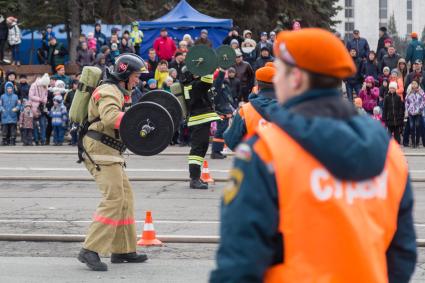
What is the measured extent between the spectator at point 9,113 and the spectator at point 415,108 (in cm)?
967

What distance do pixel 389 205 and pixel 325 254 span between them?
344 millimetres

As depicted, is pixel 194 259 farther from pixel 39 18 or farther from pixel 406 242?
pixel 39 18

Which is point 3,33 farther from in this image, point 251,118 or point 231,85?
point 251,118

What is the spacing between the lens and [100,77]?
8734 mm

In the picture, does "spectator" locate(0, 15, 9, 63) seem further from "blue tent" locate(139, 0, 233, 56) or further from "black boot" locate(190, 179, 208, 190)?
"black boot" locate(190, 179, 208, 190)

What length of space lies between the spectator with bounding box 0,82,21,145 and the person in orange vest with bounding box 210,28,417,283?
21.6 m

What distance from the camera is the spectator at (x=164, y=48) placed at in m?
27.0

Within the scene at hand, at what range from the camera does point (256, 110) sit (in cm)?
864

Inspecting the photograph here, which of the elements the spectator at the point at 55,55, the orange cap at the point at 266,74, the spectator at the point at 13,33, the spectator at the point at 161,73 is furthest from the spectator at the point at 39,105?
the orange cap at the point at 266,74

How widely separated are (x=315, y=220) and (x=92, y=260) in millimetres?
5408

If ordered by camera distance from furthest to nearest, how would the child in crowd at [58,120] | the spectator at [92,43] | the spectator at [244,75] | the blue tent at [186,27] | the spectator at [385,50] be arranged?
the blue tent at [186,27] → the spectator at [92,43] → the spectator at [385,50] → the spectator at [244,75] → the child in crowd at [58,120]

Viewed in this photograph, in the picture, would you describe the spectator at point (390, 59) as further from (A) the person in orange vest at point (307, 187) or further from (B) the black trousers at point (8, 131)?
(A) the person in orange vest at point (307, 187)

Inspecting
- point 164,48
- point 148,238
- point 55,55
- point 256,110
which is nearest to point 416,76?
point 164,48

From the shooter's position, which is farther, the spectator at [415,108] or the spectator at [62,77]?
the spectator at [62,77]
